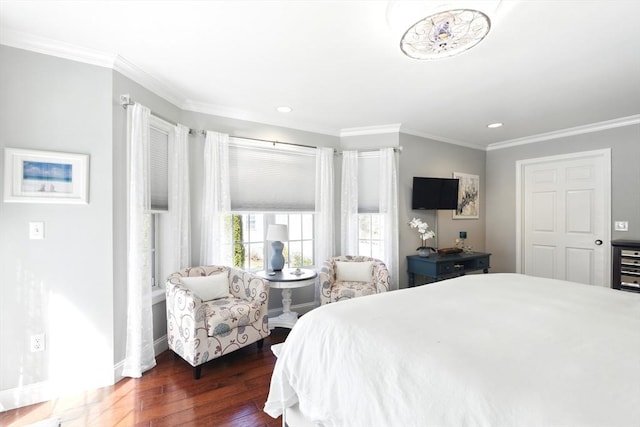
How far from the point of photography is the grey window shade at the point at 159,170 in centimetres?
277

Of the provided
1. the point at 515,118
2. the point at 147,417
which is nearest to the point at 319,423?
the point at 147,417

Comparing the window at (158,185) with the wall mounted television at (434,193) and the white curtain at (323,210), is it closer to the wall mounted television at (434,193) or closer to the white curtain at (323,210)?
the white curtain at (323,210)

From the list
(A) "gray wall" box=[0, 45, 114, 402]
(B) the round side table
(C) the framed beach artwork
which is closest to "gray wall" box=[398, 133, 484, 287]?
(B) the round side table

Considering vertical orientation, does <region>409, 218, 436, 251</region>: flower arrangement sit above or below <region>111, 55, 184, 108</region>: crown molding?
below

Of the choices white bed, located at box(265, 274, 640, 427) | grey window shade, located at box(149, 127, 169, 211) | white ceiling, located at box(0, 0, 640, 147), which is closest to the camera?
white bed, located at box(265, 274, 640, 427)

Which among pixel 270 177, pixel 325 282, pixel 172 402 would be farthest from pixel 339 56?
pixel 172 402

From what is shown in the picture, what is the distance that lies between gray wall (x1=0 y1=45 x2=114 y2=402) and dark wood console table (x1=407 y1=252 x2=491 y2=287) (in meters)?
3.30

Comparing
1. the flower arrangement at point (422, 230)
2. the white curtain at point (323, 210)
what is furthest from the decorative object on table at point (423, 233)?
the white curtain at point (323, 210)

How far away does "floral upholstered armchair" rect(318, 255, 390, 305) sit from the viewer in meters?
3.31

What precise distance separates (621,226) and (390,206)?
111 inches

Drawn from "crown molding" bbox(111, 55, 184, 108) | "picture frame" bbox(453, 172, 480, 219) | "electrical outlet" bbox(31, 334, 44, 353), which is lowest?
"electrical outlet" bbox(31, 334, 44, 353)

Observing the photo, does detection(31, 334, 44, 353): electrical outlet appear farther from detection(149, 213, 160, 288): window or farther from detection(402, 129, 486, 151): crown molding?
detection(402, 129, 486, 151): crown molding

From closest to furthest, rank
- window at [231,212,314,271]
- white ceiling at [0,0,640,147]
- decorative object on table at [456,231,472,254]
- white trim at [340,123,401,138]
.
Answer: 1. white ceiling at [0,0,640,147]
2. window at [231,212,314,271]
3. white trim at [340,123,401,138]
4. decorative object on table at [456,231,472,254]

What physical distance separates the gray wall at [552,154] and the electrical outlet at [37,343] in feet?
18.5
